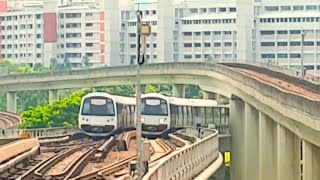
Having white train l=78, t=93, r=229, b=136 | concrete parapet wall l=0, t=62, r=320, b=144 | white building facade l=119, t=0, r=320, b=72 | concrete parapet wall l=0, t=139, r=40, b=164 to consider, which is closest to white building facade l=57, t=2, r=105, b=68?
white building facade l=119, t=0, r=320, b=72

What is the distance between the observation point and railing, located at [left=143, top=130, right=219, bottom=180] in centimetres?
2662

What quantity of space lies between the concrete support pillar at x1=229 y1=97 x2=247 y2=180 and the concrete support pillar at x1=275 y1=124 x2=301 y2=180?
1447 centimetres

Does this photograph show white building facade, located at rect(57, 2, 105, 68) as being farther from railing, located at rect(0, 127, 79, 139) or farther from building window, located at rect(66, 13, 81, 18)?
railing, located at rect(0, 127, 79, 139)

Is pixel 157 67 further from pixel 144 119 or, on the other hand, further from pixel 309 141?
pixel 309 141

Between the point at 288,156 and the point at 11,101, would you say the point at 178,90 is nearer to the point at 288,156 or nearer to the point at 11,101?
the point at 11,101

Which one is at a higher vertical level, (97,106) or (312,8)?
(312,8)

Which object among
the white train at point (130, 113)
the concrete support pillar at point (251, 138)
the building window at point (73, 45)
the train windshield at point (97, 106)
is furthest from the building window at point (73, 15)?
the concrete support pillar at point (251, 138)

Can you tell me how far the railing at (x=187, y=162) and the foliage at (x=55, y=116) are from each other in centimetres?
3104

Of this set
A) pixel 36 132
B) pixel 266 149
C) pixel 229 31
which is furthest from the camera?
pixel 229 31

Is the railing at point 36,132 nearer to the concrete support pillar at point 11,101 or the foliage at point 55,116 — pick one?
the foliage at point 55,116

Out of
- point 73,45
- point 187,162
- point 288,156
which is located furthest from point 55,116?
point 73,45

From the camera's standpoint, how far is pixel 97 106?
194 feet

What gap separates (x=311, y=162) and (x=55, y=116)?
1860 inches

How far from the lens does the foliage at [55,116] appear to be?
75.6 meters
